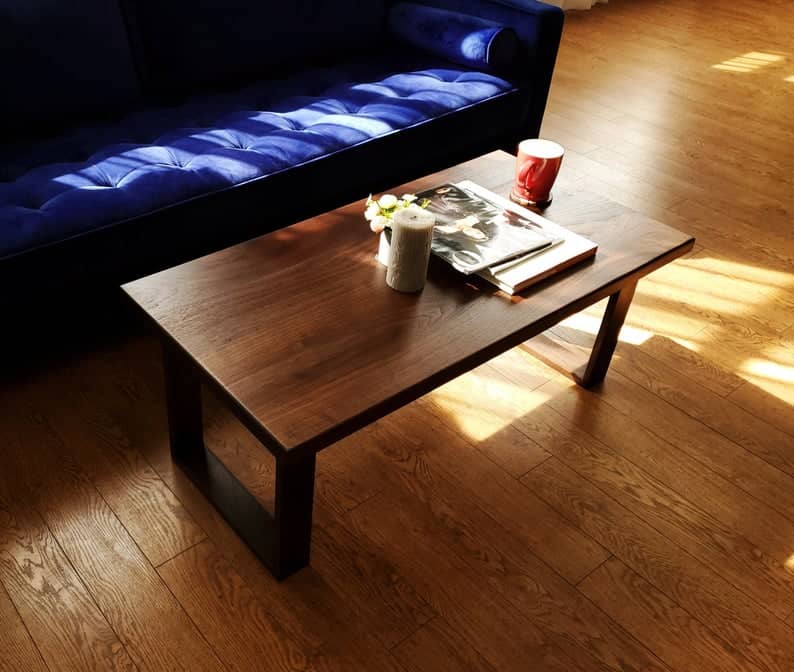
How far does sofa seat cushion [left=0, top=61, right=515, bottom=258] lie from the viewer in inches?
63.1

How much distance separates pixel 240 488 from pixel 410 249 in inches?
22.0

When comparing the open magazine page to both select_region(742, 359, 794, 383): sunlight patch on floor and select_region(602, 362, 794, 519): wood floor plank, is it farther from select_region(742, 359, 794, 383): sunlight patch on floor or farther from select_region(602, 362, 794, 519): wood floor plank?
select_region(742, 359, 794, 383): sunlight patch on floor

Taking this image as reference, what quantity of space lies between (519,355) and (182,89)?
1246mm

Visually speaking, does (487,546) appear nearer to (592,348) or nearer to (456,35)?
(592,348)

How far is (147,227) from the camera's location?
164 centimetres

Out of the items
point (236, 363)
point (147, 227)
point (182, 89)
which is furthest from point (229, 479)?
point (182, 89)

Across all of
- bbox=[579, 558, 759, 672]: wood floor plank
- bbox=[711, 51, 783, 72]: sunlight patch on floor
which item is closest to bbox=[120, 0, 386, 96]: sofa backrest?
bbox=[579, 558, 759, 672]: wood floor plank

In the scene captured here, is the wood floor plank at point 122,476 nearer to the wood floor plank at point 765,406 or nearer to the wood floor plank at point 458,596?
the wood floor plank at point 458,596

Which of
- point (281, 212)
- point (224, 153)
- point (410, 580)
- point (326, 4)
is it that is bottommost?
point (410, 580)

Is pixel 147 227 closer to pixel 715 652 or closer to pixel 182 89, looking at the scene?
pixel 182 89

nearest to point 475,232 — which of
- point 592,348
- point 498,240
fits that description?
point 498,240

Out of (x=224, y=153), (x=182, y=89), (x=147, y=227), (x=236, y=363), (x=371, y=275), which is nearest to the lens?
(x=236, y=363)

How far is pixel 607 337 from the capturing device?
5.78 ft

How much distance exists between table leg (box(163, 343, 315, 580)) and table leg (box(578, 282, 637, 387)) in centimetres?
80
